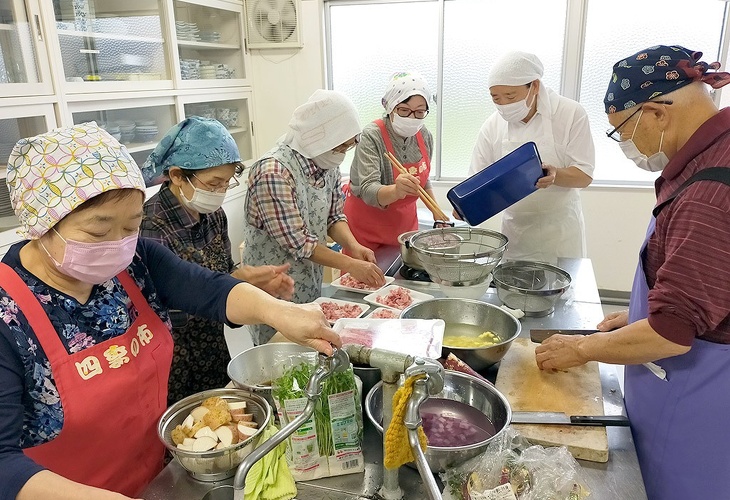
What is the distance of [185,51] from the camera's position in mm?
3875

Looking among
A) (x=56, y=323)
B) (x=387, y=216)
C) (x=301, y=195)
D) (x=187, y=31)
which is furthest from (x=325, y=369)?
(x=187, y=31)

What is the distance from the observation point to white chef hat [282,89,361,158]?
208 centimetres

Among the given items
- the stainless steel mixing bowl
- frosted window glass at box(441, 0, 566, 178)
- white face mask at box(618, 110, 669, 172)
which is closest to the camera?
white face mask at box(618, 110, 669, 172)

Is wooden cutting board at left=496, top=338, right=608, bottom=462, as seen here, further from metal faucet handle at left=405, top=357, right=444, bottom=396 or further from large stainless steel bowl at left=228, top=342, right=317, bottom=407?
large stainless steel bowl at left=228, top=342, right=317, bottom=407

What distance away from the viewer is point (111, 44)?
316 centimetres

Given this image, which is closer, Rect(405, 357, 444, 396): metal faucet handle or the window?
Rect(405, 357, 444, 396): metal faucet handle

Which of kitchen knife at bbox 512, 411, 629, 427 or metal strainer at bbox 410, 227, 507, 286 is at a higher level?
metal strainer at bbox 410, 227, 507, 286

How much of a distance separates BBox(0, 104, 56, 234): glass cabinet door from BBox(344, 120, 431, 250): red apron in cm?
159

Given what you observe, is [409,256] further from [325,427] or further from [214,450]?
[214,450]

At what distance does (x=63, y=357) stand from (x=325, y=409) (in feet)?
1.76

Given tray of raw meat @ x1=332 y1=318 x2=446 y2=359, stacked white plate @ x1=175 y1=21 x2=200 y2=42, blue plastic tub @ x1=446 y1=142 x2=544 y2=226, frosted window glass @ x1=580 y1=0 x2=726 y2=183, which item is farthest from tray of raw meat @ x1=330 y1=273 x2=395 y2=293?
frosted window glass @ x1=580 y1=0 x2=726 y2=183

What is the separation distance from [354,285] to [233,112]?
2.81 meters

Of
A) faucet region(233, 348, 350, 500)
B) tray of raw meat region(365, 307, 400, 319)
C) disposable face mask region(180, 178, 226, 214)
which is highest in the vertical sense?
disposable face mask region(180, 178, 226, 214)

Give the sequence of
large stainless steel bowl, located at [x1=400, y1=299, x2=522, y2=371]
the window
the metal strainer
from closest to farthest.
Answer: large stainless steel bowl, located at [x1=400, y1=299, x2=522, y2=371] → the metal strainer → the window
